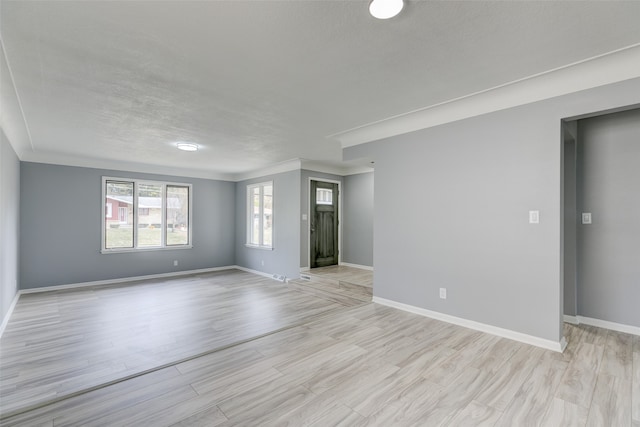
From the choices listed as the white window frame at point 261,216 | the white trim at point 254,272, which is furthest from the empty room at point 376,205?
the white window frame at point 261,216

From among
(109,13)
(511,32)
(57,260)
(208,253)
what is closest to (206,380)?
(109,13)

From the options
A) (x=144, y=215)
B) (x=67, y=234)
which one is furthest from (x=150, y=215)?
(x=67, y=234)

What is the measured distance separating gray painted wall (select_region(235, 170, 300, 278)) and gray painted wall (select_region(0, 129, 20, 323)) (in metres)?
4.24

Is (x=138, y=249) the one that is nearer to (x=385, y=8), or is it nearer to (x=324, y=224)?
(x=324, y=224)

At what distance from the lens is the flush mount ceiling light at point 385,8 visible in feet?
5.58

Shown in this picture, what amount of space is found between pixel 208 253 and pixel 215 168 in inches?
87.9

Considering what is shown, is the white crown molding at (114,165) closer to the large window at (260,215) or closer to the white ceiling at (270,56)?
the large window at (260,215)

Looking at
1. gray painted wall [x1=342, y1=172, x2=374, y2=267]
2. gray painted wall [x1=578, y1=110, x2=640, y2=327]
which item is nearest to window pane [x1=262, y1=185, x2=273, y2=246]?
gray painted wall [x1=342, y1=172, x2=374, y2=267]

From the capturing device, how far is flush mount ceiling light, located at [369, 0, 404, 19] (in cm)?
170

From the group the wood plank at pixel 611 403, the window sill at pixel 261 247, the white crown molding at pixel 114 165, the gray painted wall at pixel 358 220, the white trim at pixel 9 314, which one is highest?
the white crown molding at pixel 114 165

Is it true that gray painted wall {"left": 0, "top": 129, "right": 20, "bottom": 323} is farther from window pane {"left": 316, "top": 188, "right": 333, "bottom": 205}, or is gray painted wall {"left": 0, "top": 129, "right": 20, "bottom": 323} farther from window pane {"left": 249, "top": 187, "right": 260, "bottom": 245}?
window pane {"left": 316, "top": 188, "right": 333, "bottom": 205}

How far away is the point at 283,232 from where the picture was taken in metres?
6.66

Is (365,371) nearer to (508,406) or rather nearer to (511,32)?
(508,406)

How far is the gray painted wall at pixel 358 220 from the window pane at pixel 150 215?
14.5ft
